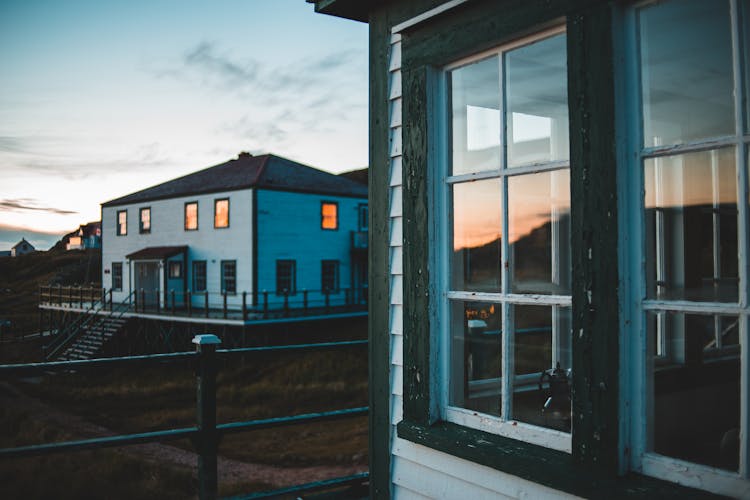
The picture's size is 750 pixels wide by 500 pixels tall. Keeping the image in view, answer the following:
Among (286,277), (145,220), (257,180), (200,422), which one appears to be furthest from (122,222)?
(200,422)

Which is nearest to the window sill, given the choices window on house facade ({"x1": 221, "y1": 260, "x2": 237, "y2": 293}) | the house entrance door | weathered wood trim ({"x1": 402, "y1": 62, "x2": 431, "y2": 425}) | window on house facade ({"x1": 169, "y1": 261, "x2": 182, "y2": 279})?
weathered wood trim ({"x1": 402, "y1": 62, "x2": 431, "y2": 425})

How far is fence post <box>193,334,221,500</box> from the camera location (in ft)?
11.1

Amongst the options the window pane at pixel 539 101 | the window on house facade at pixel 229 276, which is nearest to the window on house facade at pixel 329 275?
the window on house facade at pixel 229 276

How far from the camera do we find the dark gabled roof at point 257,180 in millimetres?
26391

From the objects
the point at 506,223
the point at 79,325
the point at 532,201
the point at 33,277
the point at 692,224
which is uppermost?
the point at 532,201

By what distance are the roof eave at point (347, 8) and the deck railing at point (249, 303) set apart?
2065cm

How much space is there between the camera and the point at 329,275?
28328mm

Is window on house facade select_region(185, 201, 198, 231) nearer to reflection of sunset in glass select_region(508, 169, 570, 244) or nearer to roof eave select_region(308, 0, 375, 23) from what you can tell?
reflection of sunset in glass select_region(508, 169, 570, 244)

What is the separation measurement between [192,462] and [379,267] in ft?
33.4

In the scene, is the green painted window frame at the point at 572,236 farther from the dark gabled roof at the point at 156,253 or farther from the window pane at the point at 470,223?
the dark gabled roof at the point at 156,253

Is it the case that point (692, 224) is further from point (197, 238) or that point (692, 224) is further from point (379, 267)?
point (197, 238)

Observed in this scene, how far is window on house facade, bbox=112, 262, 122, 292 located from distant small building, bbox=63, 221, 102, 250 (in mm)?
57983

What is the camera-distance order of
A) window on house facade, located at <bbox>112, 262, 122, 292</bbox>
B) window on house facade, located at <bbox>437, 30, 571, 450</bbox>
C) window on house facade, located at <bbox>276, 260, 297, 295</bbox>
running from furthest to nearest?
window on house facade, located at <bbox>112, 262, 122, 292</bbox>, window on house facade, located at <bbox>276, 260, 297, 295</bbox>, window on house facade, located at <bbox>437, 30, 571, 450</bbox>

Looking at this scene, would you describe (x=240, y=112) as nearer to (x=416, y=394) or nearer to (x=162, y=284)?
(x=162, y=284)
